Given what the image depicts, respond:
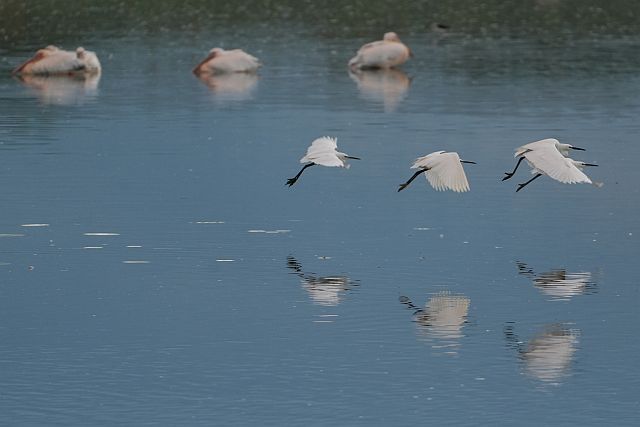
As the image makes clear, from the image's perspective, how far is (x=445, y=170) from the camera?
1694cm

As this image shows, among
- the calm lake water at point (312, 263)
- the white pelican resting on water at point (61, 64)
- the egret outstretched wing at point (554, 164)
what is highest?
the egret outstretched wing at point (554, 164)

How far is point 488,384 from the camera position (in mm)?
11281

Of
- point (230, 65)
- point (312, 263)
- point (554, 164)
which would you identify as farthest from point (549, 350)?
point (230, 65)

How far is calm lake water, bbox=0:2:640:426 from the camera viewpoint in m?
11.2

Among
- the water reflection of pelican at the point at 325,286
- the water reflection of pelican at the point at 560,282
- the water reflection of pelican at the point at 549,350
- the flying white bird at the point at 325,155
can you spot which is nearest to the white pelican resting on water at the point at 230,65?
the flying white bird at the point at 325,155

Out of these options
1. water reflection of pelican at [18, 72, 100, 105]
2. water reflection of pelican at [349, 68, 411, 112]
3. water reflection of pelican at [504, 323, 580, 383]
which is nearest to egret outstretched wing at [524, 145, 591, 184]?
water reflection of pelican at [504, 323, 580, 383]

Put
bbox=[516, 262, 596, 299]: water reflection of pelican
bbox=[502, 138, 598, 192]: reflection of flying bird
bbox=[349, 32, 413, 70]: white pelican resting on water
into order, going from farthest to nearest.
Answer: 1. bbox=[349, 32, 413, 70]: white pelican resting on water
2. bbox=[502, 138, 598, 192]: reflection of flying bird
3. bbox=[516, 262, 596, 299]: water reflection of pelican

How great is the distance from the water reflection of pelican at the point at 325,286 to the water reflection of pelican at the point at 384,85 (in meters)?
12.3

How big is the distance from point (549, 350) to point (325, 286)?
279 cm

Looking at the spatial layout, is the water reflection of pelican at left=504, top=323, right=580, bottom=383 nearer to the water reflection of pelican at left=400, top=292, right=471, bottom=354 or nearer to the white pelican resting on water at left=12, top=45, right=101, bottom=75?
the water reflection of pelican at left=400, top=292, right=471, bottom=354

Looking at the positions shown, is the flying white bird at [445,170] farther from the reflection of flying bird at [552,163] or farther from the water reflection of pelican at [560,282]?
the water reflection of pelican at [560,282]

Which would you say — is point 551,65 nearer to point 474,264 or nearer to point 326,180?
point 326,180

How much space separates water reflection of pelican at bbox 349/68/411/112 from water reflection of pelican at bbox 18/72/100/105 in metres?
5.01

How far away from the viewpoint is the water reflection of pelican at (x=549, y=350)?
1162cm
